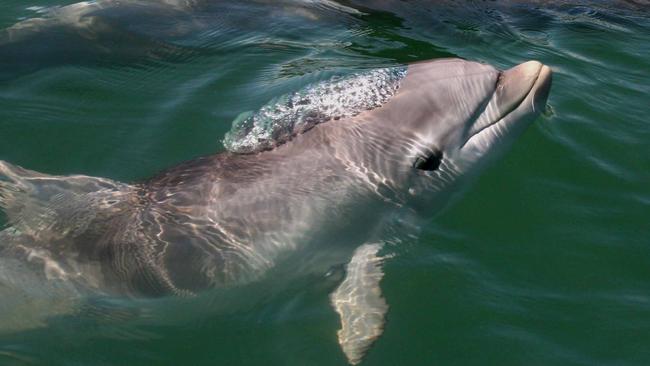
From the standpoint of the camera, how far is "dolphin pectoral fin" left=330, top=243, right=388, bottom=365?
6.10 meters

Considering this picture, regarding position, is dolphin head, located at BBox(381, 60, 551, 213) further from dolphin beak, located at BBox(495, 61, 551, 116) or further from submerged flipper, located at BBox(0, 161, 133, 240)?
submerged flipper, located at BBox(0, 161, 133, 240)

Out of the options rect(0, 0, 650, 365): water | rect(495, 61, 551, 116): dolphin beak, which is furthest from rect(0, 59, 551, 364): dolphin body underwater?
rect(0, 0, 650, 365): water

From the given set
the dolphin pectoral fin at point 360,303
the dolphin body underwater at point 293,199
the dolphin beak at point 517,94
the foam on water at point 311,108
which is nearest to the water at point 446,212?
the dolphin pectoral fin at point 360,303

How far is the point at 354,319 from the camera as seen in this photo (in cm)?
632

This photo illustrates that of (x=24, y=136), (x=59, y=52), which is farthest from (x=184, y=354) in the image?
(x=59, y=52)

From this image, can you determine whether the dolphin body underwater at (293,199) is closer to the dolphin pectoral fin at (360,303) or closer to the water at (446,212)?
the dolphin pectoral fin at (360,303)

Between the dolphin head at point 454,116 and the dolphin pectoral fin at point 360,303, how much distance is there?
0.63m

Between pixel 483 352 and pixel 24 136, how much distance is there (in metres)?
4.95

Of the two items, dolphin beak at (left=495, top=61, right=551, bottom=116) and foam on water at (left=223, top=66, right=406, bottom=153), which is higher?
dolphin beak at (left=495, top=61, right=551, bottom=116)

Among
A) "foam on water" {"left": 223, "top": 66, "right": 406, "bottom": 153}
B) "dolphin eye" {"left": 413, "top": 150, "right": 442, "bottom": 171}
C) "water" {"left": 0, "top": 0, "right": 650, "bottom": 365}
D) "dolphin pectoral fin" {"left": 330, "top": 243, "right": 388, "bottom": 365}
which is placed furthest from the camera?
"foam on water" {"left": 223, "top": 66, "right": 406, "bottom": 153}

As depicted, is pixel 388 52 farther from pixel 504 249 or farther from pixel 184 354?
pixel 184 354

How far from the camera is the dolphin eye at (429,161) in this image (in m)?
6.61

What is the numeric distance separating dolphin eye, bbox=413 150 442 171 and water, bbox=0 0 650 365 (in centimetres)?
68

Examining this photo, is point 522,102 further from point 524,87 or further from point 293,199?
point 293,199
